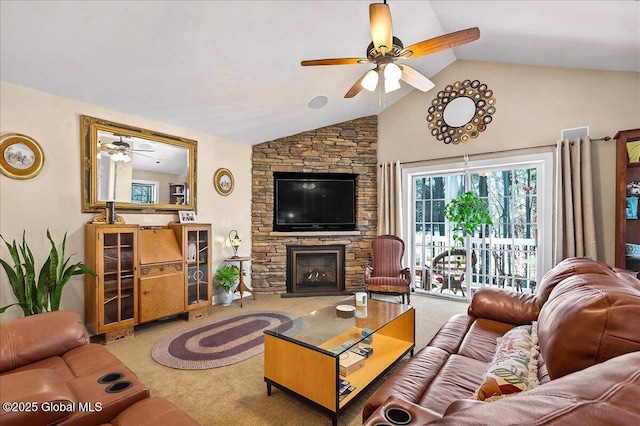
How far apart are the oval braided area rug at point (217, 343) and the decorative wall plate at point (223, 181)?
192 centimetres

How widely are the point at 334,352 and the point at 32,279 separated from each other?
273cm

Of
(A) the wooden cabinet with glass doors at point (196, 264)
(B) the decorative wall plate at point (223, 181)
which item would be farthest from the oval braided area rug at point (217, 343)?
(B) the decorative wall plate at point (223, 181)

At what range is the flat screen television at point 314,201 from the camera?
4965 millimetres

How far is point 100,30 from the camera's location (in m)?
2.29

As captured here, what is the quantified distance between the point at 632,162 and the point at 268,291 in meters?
4.86

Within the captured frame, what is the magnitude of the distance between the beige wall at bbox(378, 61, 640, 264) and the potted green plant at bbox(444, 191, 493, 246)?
73cm

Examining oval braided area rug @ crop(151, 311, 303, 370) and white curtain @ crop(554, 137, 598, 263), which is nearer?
oval braided area rug @ crop(151, 311, 303, 370)

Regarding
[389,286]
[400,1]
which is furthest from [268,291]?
[400,1]

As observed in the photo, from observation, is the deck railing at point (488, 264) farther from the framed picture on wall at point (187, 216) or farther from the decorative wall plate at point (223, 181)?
the framed picture on wall at point (187, 216)

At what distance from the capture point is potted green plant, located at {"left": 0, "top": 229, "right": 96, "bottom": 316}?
246cm

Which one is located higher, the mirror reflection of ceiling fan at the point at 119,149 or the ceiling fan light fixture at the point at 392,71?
the ceiling fan light fixture at the point at 392,71

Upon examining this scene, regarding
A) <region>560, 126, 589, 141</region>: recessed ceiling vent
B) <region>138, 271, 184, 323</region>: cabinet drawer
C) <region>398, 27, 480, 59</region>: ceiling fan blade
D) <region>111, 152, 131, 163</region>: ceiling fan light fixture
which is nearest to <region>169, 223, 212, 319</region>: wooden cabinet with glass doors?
<region>138, 271, 184, 323</region>: cabinet drawer

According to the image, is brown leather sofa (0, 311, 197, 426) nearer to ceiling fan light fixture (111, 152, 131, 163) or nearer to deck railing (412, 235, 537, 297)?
ceiling fan light fixture (111, 152, 131, 163)

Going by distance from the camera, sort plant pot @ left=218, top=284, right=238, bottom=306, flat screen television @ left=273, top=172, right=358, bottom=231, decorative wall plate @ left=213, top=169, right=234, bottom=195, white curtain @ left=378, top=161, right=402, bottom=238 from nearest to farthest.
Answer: plant pot @ left=218, top=284, right=238, bottom=306 → decorative wall plate @ left=213, top=169, right=234, bottom=195 → white curtain @ left=378, top=161, right=402, bottom=238 → flat screen television @ left=273, top=172, right=358, bottom=231
